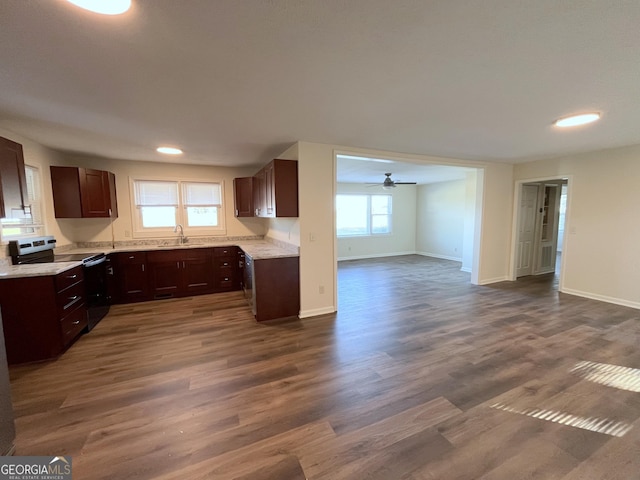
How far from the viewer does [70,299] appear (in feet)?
9.60

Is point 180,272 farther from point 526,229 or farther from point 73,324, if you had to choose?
point 526,229

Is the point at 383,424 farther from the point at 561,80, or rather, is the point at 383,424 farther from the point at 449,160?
the point at 449,160

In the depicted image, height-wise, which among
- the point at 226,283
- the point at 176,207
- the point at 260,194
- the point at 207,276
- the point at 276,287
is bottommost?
the point at 226,283

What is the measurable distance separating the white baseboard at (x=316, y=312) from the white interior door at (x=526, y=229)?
455cm

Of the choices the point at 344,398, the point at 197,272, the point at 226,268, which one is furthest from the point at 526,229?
the point at 197,272

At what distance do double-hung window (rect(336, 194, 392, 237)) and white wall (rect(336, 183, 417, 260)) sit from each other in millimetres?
167

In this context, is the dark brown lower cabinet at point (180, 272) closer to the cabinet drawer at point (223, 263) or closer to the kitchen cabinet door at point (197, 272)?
the kitchen cabinet door at point (197, 272)

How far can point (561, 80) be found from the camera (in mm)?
1914

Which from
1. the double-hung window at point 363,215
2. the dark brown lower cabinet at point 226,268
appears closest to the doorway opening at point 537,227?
the double-hung window at point 363,215

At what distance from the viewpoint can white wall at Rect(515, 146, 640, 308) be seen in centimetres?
397

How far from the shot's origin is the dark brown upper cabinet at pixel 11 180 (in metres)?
2.54

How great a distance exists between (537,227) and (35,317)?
28.0 feet

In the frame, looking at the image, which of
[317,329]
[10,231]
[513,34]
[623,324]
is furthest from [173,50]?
[623,324]

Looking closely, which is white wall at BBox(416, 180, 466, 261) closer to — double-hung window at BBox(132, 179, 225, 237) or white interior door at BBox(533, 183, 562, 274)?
white interior door at BBox(533, 183, 562, 274)
